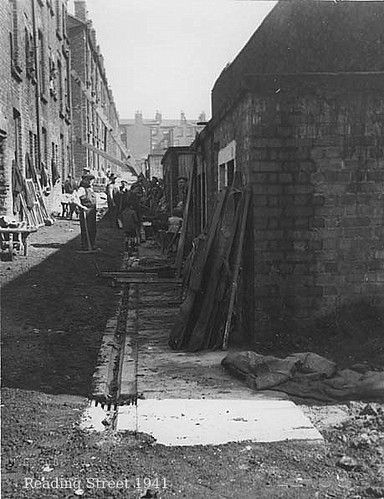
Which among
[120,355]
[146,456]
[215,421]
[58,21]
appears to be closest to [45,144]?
[58,21]

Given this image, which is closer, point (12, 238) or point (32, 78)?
point (12, 238)

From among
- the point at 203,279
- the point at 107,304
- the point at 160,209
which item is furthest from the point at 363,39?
the point at 160,209

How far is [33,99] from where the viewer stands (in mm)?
19578

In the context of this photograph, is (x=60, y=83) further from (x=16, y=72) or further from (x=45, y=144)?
(x=16, y=72)

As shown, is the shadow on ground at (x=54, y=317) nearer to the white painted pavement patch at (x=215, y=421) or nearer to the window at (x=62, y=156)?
the white painted pavement patch at (x=215, y=421)

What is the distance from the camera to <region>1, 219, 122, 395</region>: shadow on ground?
5.84m

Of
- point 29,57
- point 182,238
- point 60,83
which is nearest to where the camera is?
point 182,238

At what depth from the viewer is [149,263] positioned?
41.8ft

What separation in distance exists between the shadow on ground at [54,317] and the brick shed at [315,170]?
7.17 feet

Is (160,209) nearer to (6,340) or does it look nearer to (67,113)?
(67,113)

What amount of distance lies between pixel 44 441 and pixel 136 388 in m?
1.31

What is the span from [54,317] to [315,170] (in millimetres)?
4044

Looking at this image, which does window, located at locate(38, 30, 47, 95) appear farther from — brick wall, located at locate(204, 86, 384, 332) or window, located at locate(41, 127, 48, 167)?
brick wall, located at locate(204, 86, 384, 332)

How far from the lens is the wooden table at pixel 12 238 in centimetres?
1204
